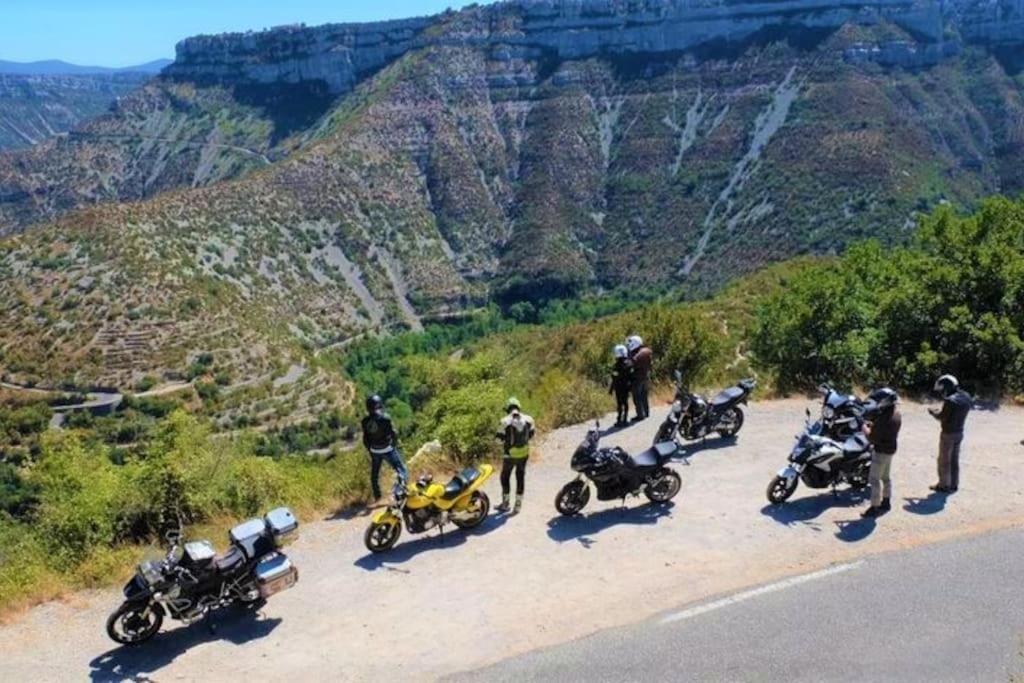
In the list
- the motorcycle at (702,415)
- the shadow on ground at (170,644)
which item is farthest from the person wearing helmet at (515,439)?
the shadow on ground at (170,644)

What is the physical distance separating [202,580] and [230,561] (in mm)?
349

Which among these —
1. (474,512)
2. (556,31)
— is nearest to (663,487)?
(474,512)

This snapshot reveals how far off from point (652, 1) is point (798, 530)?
155734 millimetres

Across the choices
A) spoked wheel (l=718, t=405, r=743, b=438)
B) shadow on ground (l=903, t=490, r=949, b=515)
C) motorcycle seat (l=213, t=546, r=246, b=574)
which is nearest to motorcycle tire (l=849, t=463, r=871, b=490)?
shadow on ground (l=903, t=490, r=949, b=515)

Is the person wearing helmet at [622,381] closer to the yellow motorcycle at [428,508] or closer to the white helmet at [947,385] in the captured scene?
the yellow motorcycle at [428,508]

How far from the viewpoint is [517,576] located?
33.3ft

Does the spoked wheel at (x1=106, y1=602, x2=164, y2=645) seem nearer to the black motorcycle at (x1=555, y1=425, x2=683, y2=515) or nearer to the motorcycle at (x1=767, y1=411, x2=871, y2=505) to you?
the black motorcycle at (x1=555, y1=425, x2=683, y2=515)

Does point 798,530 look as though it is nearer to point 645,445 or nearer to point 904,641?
point 904,641

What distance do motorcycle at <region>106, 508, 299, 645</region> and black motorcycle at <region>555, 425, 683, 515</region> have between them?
3.81m

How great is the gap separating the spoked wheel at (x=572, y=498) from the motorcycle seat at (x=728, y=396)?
3.69m

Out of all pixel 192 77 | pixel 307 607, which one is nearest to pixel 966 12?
pixel 192 77

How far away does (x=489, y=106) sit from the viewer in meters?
148

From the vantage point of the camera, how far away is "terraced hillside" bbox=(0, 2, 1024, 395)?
224 ft

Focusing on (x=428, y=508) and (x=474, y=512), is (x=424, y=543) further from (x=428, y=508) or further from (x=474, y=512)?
(x=474, y=512)
